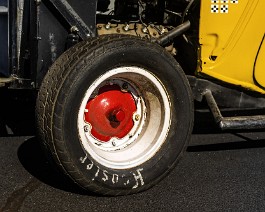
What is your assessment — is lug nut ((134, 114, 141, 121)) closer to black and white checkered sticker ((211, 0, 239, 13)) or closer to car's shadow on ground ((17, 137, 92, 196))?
car's shadow on ground ((17, 137, 92, 196))

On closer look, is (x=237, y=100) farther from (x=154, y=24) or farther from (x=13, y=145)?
(x=13, y=145)

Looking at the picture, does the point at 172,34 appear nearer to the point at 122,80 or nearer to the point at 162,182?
the point at 122,80

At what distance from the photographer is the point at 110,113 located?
3.58 m

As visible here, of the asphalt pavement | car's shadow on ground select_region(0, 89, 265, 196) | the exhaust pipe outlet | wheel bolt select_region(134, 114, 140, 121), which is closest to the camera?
the asphalt pavement

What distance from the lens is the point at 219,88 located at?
3.93 m

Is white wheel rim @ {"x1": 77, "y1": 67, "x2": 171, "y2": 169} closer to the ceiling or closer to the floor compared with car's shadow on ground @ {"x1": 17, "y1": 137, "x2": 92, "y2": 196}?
closer to the ceiling

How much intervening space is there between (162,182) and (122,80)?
85cm

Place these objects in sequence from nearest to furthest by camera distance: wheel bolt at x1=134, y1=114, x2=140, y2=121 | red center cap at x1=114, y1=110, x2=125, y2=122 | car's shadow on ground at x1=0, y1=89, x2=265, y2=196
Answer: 1. red center cap at x1=114, y1=110, x2=125, y2=122
2. wheel bolt at x1=134, y1=114, x2=140, y2=121
3. car's shadow on ground at x1=0, y1=89, x2=265, y2=196

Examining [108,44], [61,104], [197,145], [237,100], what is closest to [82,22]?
[108,44]

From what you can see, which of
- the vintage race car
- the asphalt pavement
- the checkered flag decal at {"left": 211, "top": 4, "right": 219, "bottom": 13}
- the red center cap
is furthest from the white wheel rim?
the checkered flag decal at {"left": 211, "top": 4, "right": 219, "bottom": 13}

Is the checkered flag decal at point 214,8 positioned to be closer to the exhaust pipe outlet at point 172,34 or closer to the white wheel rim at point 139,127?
the exhaust pipe outlet at point 172,34

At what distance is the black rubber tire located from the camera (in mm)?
3084

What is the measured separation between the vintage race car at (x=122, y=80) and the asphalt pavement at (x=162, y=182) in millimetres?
162

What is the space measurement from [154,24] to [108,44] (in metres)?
1.35
